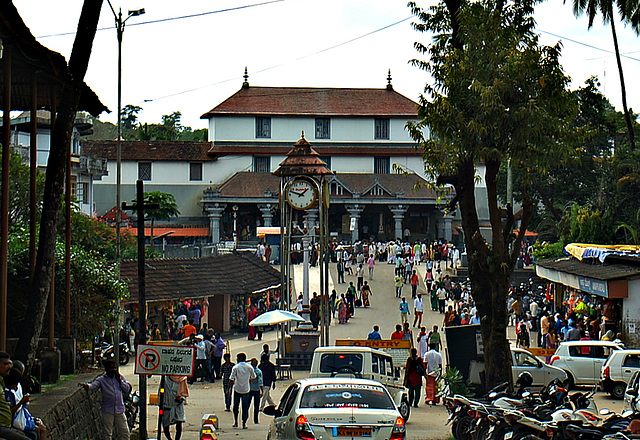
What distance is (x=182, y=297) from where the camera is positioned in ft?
106

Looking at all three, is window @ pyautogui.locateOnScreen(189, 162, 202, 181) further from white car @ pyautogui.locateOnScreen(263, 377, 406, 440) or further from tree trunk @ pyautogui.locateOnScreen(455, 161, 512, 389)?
white car @ pyautogui.locateOnScreen(263, 377, 406, 440)

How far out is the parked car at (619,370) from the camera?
21.6 metres

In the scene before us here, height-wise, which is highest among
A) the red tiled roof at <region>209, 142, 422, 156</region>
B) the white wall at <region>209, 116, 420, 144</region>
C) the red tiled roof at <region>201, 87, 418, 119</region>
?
the red tiled roof at <region>201, 87, 418, 119</region>

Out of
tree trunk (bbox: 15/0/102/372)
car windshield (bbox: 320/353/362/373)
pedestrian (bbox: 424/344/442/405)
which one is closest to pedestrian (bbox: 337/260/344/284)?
pedestrian (bbox: 424/344/442/405)

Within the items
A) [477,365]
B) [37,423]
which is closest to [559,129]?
[477,365]

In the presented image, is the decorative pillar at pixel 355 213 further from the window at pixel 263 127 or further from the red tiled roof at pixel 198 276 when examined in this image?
the red tiled roof at pixel 198 276

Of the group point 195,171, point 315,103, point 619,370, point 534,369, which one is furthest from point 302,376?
point 315,103

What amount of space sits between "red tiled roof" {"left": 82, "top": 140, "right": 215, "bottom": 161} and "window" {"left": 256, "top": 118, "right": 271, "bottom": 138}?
14.0 ft

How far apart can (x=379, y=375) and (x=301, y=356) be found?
8.70m

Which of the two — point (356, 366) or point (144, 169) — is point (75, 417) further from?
point (144, 169)

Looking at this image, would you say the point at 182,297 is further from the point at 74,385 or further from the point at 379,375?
the point at 74,385

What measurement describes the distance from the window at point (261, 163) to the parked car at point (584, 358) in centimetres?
5298

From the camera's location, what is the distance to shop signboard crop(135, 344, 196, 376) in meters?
12.9

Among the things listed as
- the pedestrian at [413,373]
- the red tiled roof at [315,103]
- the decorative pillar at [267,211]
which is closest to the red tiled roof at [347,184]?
the decorative pillar at [267,211]
